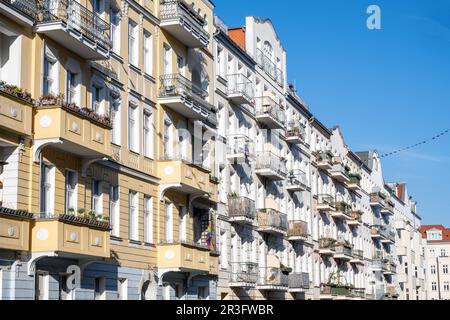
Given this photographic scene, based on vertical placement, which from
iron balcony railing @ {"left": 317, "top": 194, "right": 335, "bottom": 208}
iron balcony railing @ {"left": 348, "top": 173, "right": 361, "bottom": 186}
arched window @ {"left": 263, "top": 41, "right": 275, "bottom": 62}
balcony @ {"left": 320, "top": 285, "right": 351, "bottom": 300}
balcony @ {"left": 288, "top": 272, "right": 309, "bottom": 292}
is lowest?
balcony @ {"left": 320, "top": 285, "right": 351, "bottom": 300}

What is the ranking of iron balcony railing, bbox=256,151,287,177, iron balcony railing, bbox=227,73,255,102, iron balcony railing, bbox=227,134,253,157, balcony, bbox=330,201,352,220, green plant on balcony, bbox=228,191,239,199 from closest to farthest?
1. green plant on balcony, bbox=228,191,239,199
2. iron balcony railing, bbox=227,134,253,157
3. iron balcony railing, bbox=227,73,255,102
4. iron balcony railing, bbox=256,151,287,177
5. balcony, bbox=330,201,352,220

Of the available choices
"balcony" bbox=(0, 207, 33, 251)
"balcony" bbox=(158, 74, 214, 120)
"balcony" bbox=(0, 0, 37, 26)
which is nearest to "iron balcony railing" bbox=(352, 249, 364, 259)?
"balcony" bbox=(158, 74, 214, 120)

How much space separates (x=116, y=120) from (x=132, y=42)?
376 centimetres

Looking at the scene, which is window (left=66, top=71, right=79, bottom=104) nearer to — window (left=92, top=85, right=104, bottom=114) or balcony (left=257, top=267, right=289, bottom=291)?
window (left=92, top=85, right=104, bottom=114)

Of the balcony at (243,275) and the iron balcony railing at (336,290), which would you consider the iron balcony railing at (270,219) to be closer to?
the balcony at (243,275)

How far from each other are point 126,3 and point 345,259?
129ft

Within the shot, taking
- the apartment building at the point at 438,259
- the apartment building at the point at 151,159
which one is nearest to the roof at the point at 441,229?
the apartment building at the point at 438,259

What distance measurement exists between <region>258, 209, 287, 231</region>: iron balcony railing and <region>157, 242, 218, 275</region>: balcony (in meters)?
11.5

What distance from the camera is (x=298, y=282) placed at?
48031 mm

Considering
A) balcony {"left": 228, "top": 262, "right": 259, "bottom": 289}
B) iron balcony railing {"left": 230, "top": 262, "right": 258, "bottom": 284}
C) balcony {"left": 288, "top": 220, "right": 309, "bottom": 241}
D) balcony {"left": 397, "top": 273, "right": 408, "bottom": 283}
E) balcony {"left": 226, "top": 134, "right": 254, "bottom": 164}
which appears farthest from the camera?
balcony {"left": 397, "top": 273, "right": 408, "bottom": 283}

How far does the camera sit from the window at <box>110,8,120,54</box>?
28359 millimetres

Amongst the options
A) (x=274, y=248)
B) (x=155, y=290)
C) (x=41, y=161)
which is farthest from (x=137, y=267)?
(x=274, y=248)

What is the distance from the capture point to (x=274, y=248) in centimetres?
4641
